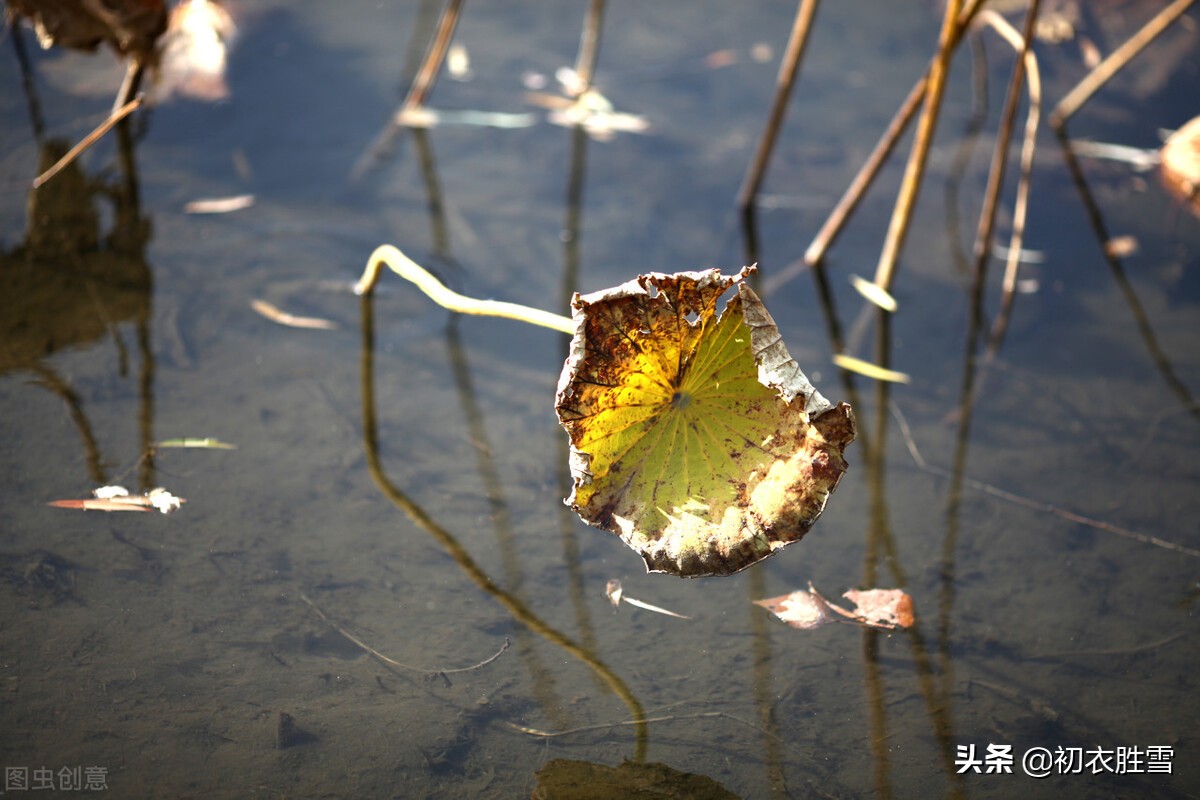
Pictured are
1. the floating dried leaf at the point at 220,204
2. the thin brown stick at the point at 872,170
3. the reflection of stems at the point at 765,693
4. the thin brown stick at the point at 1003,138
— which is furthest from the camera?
the floating dried leaf at the point at 220,204

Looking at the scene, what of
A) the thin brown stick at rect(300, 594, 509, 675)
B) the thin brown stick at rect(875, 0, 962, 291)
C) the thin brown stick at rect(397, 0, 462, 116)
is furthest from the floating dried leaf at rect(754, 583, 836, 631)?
the thin brown stick at rect(397, 0, 462, 116)

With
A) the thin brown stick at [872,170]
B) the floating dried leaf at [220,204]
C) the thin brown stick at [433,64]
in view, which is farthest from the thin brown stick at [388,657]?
the thin brown stick at [433,64]

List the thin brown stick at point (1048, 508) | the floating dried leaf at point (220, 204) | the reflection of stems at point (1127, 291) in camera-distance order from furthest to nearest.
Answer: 1. the floating dried leaf at point (220, 204)
2. the reflection of stems at point (1127, 291)
3. the thin brown stick at point (1048, 508)

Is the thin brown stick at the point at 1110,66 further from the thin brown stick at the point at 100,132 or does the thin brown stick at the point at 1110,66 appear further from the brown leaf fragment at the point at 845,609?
the thin brown stick at the point at 100,132

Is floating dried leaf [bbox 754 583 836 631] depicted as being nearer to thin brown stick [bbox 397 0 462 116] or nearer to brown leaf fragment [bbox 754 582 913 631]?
brown leaf fragment [bbox 754 582 913 631]

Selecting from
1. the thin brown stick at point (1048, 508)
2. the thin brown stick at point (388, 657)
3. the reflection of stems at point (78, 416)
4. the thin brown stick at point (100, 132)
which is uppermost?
the thin brown stick at point (100, 132)

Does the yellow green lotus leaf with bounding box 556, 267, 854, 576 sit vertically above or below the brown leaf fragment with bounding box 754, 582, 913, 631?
above
